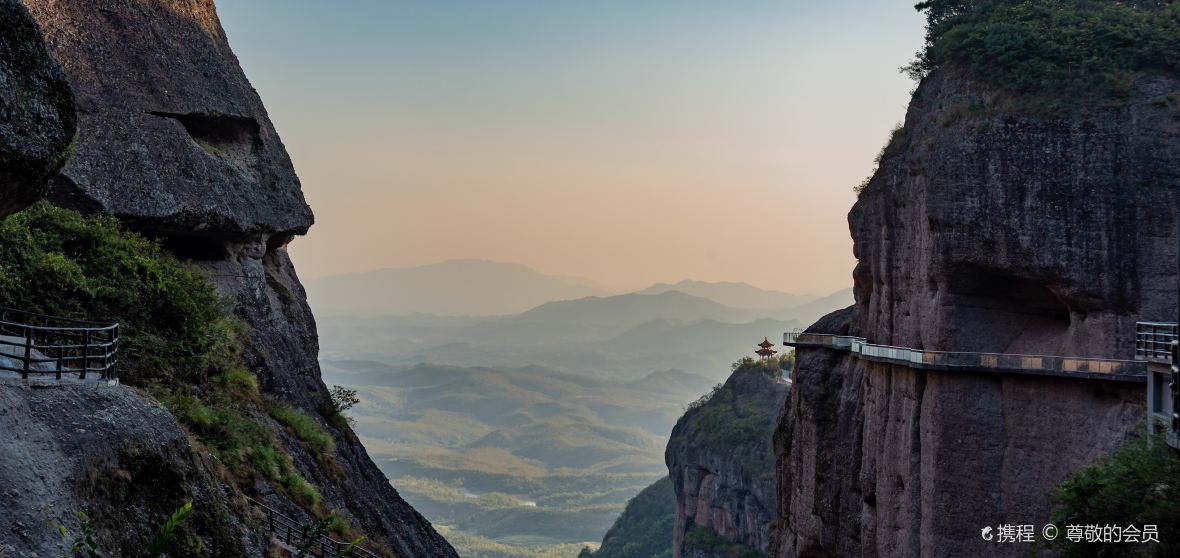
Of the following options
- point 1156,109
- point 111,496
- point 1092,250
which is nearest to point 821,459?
point 1092,250

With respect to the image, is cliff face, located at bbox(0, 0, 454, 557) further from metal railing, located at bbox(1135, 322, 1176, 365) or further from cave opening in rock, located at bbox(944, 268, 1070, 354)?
metal railing, located at bbox(1135, 322, 1176, 365)

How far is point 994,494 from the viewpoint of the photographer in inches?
1355

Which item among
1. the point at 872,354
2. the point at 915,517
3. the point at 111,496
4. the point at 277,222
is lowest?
the point at 915,517

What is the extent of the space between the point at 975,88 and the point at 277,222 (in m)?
24.5

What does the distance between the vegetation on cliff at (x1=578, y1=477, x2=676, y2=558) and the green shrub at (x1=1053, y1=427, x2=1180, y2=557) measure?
103810mm

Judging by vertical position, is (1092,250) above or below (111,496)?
above

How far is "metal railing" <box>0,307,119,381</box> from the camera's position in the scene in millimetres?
13805

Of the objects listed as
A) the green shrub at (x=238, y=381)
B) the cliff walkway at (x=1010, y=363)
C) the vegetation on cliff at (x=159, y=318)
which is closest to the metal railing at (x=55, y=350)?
the vegetation on cliff at (x=159, y=318)

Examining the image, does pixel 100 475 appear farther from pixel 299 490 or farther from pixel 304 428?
pixel 304 428

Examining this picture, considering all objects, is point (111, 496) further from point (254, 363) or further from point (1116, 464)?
point (1116, 464)

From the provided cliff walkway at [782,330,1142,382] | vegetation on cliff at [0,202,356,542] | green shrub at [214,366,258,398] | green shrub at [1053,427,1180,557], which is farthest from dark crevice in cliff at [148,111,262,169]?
green shrub at [1053,427,1180,557]

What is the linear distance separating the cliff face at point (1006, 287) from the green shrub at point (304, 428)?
795 inches

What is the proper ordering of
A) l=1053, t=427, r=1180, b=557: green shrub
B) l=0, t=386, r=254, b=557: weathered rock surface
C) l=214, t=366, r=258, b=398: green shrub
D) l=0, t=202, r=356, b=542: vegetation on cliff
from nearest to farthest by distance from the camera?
l=0, t=386, r=254, b=557: weathered rock surface
l=0, t=202, r=356, b=542: vegetation on cliff
l=1053, t=427, r=1180, b=557: green shrub
l=214, t=366, r=258, b=398: green shrub

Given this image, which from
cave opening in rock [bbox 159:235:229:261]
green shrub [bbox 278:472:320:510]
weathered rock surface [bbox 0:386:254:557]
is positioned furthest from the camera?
cave opening in rock [bbox 159:235:229:261]
